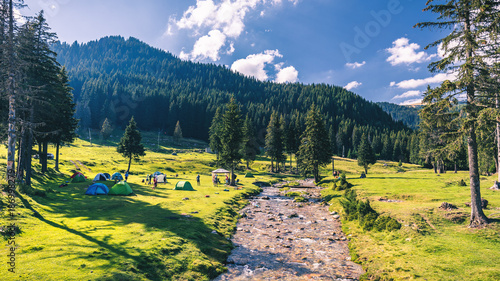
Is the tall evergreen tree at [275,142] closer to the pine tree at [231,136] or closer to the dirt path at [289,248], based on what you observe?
the pine tree at [231,136]

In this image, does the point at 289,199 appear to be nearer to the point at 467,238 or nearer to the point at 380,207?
the point at 380,207

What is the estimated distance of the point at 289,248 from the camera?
15758 mm

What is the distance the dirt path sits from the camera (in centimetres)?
1238

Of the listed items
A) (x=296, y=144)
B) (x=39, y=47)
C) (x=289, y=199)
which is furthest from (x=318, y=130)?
(x=39, y=47)

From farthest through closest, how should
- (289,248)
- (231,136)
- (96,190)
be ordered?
(231,136) < (96,190) < (289,248)

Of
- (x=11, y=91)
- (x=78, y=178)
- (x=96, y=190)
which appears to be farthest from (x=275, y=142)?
(x=11, y=91)

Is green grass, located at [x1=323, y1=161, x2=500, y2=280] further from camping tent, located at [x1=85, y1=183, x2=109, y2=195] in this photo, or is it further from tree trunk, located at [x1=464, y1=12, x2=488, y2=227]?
camping tent, located at [x1=85, y1=183, x2=109, y2=195]

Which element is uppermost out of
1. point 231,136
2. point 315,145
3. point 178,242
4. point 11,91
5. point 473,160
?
point 11,91

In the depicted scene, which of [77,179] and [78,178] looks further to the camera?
[78,178]

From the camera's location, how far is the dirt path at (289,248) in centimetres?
1238

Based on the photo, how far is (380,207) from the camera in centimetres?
2336

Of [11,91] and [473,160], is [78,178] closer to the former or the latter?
[11,91]

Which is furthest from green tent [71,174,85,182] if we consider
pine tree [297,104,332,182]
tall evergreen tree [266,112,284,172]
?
tall evergreen tree [266,112,284,172]

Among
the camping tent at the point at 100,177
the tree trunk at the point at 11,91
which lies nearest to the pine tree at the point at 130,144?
the camping tent at the point at 100,177
